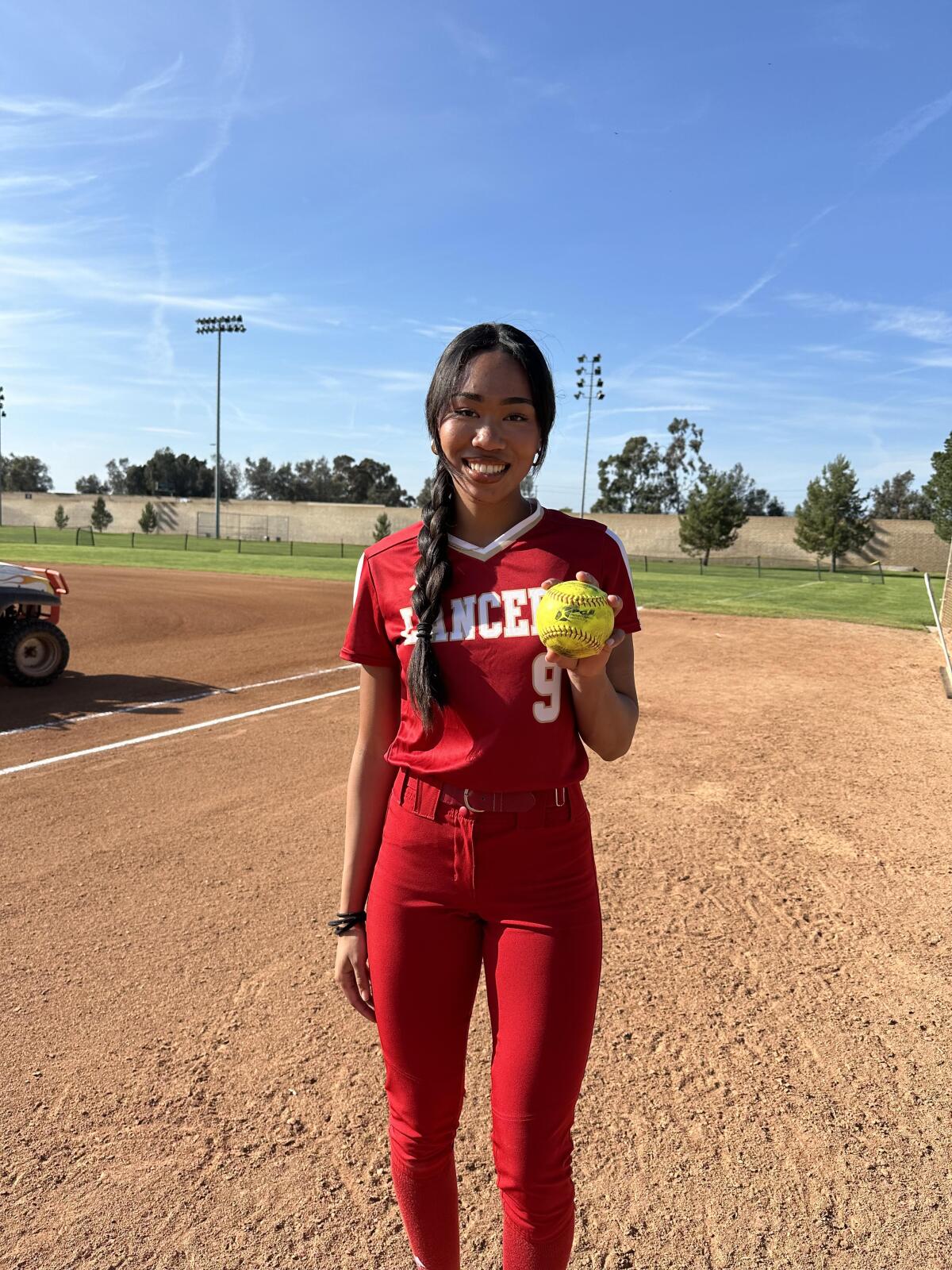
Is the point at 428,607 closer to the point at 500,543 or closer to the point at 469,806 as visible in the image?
the point at 500,543

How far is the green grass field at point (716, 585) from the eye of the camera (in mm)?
21359

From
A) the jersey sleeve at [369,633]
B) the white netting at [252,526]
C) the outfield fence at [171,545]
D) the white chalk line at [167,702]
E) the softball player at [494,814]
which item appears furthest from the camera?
the white netting at [252,526]

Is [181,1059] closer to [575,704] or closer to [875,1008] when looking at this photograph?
[575,704]

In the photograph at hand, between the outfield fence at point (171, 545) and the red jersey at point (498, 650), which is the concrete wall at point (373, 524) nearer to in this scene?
the outfield fence at point (171, 545)

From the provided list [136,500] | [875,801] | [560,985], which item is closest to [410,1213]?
[560,985]

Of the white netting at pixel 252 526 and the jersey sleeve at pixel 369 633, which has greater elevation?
the white netting at pixel 252 526

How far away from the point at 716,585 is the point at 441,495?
102 feet

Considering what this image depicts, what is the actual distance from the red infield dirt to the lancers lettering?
1794 millimetres

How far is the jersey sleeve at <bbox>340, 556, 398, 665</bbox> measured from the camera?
6.86 ft

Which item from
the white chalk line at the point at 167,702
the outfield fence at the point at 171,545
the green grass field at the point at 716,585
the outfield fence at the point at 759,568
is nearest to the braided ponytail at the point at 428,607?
the white chalk line at the point at 167,702

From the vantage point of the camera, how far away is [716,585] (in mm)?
31750

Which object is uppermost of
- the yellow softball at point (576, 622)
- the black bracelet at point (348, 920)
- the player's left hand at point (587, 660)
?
the yellow softball at point (576, 622)

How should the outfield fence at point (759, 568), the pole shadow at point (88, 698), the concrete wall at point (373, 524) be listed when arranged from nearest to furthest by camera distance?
the pole shadow at point (88, 698), the outfield fence at point (759, 568), the concrete wall at point (373, 524)

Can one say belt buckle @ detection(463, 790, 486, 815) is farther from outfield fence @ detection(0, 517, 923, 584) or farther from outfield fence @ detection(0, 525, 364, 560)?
outfield fence @ detection(0, 525, 364, 560)
